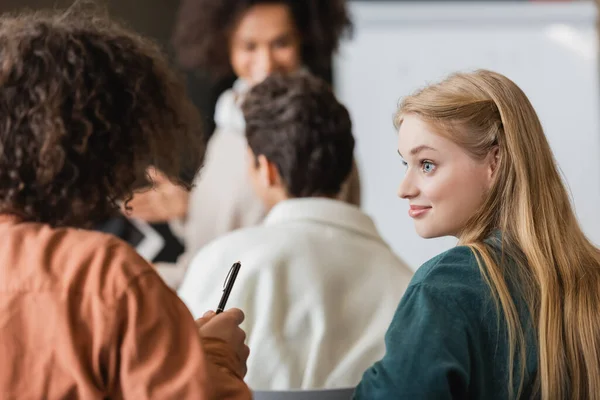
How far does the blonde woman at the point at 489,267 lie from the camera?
0.94 meters

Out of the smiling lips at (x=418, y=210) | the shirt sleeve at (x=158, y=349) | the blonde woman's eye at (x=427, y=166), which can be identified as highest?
the blonde woman's eye at (x=427, y=166)

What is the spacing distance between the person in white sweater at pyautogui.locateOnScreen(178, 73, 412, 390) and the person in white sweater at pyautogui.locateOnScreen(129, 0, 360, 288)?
0.28 meters

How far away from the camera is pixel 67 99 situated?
954mm

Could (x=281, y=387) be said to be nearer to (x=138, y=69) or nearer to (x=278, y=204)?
(x=278, y=204)

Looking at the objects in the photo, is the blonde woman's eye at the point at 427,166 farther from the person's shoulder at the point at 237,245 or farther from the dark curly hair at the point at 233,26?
the dark curly hair at the point at 233,26

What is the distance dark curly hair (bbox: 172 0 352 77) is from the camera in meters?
2.40

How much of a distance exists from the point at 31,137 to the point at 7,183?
6 centimetres

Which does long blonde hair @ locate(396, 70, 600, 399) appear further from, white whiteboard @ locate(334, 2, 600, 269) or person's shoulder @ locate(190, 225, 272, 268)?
white whiteboard @ locate(334, 2, 600, 269)

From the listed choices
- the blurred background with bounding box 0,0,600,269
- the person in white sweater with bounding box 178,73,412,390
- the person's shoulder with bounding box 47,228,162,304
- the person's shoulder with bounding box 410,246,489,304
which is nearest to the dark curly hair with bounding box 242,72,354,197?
the person in white sweater with bounding box 178,73,412,390

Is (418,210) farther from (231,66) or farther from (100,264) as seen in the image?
(231,66)

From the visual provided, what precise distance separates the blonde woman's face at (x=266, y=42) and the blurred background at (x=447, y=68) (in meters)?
0.70

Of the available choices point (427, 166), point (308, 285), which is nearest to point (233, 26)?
point (308, 285)

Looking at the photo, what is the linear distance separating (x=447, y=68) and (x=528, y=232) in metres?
2.12

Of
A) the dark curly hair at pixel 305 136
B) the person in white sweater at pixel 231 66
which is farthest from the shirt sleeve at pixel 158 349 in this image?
the person in white sweater at pixel 231 66
